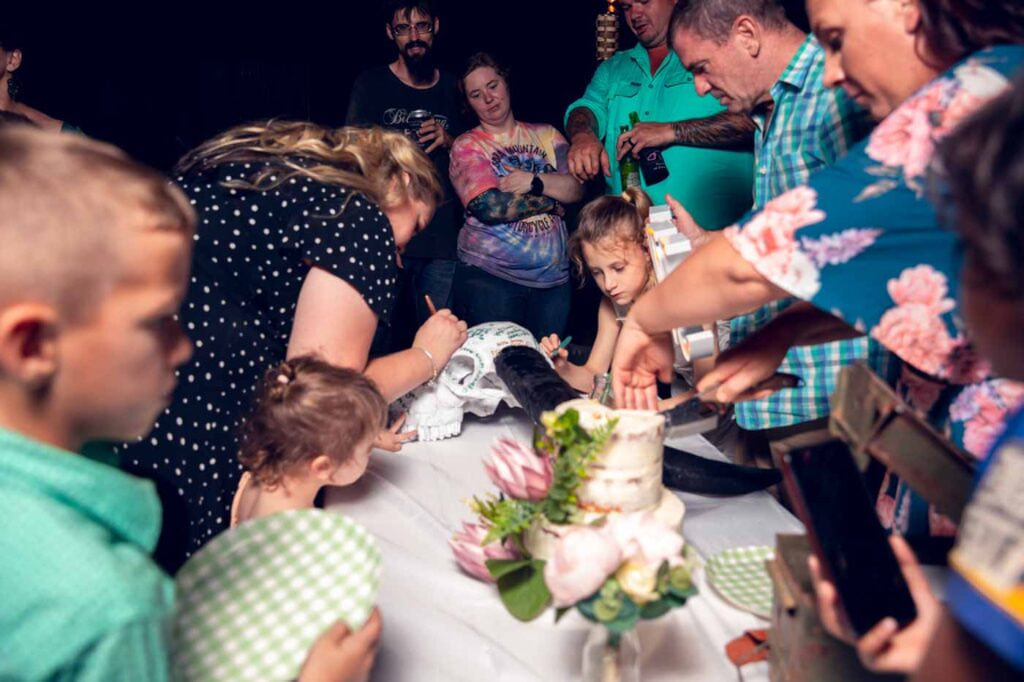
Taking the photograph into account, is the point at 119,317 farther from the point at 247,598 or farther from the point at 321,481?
the point at 321,481

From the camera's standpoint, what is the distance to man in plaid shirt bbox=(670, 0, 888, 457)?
1968 millimetres

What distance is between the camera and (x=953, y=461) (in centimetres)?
86

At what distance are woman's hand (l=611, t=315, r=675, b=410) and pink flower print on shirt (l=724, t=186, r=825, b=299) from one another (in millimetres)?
387

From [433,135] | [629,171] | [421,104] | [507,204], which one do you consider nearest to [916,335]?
[629,171]

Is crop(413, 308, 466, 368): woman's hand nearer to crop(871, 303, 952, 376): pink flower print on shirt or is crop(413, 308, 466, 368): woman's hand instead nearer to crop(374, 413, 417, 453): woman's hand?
crop(374, 413, 417, 453): woman's hand

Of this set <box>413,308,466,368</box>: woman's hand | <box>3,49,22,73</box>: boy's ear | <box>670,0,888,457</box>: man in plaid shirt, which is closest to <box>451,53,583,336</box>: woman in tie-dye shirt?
<box>670,0,888,457</box>: man in plaid shirt

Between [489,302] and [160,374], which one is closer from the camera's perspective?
[160,374]

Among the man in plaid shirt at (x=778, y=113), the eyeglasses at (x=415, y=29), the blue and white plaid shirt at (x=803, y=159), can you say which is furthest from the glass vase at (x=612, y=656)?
the eyeglasses at (x=415, y=29)

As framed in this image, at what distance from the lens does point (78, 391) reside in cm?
79

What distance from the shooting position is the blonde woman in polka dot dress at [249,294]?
1550 millimetres

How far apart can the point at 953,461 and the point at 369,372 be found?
1192 millimetres

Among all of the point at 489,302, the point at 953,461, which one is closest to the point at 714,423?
the point at 953,461

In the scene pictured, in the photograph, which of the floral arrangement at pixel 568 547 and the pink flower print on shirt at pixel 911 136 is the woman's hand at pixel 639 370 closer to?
the floral arrangement at pixel 568 547

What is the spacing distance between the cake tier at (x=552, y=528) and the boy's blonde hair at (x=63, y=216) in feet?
2.12
